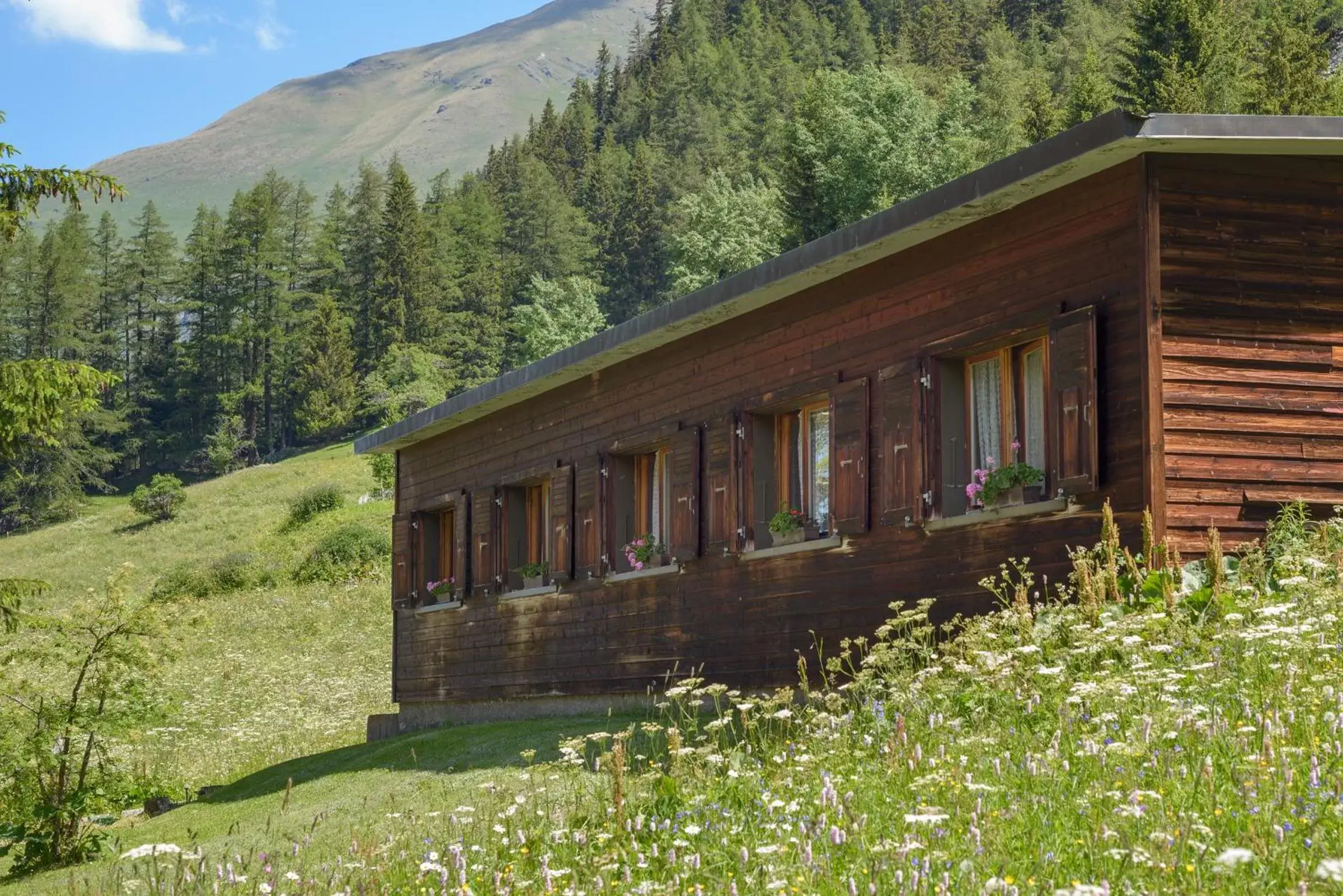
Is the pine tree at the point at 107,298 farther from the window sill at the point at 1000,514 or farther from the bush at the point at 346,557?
the window sill at the point at 1000,514

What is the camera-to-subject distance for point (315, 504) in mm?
62969

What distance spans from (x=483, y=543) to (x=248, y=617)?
24661mm

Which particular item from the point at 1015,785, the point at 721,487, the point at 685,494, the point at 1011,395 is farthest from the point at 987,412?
the point at 1015,785

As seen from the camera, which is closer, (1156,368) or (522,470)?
(1156,368)

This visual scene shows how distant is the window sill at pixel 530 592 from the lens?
20141 mm

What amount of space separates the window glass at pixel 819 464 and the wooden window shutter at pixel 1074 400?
335 cm

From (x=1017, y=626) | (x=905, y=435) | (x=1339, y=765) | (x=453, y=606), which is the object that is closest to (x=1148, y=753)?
(x=1339, y=765)

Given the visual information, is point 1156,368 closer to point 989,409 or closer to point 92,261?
point 989,409

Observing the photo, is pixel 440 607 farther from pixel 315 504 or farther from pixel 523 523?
pixel 315 504

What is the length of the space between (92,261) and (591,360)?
10670 centimetres

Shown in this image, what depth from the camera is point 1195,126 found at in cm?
1141

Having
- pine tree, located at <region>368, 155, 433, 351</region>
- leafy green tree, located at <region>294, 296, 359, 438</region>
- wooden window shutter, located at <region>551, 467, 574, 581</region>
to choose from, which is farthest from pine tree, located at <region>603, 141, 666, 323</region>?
wooden window shutter, located at <region>551, 467, 574, 581</region>

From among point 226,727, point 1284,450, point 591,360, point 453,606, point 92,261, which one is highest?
point 92,261

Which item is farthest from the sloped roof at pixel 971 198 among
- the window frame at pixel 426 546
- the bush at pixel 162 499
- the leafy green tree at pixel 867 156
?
the bush at pixel 162 499
